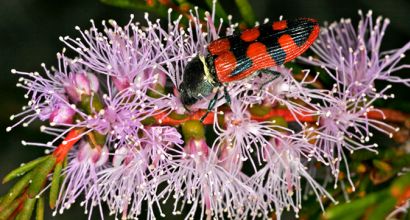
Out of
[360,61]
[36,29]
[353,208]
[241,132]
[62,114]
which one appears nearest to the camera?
[353,208]

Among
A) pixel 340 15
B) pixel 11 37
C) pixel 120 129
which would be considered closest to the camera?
pixel 120 129

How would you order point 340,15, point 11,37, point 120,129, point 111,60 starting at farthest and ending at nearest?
point 11,37 → point 340,15 → point 111,60 → point 120,129

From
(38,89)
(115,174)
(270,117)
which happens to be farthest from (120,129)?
(270,117)

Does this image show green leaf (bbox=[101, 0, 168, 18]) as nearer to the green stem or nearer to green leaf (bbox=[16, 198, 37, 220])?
the green stem

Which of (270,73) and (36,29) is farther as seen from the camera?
(36,29)

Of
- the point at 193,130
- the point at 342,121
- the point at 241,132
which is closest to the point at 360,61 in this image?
the point at 342,121

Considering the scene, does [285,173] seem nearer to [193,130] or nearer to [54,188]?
[193,130]

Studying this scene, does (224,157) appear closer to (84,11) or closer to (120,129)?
(120,129)
